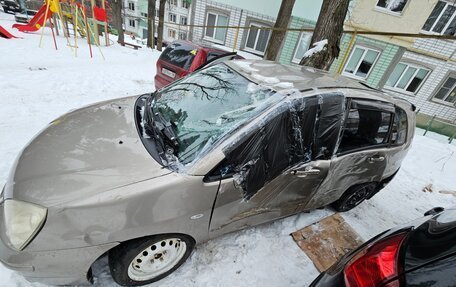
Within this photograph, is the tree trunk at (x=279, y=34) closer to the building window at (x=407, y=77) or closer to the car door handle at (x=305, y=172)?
the car door handle at (x=305, y=172)

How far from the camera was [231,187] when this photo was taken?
176 centimetres

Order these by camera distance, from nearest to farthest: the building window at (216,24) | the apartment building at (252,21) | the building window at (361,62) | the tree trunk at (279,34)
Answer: the tree trunk at (279,34), the apartment building at (252,21), the building window at (361,62), the building window at (216,24)

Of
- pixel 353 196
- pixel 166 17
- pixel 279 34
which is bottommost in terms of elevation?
pixel 166 17

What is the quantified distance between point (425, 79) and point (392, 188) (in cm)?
1106

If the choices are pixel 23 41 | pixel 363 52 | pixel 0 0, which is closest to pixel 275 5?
pixel 363 52

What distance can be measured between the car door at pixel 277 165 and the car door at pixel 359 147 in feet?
0.62

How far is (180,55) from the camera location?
16.6ft

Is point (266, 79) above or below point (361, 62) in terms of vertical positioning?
above

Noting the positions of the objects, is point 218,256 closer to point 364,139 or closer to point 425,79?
point 364,139

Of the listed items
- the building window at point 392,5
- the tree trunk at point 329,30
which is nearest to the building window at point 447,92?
the building window at point 392,5

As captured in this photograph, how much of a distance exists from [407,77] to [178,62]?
12.6m

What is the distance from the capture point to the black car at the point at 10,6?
15356mm

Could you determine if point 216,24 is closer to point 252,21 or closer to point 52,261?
point 252,21

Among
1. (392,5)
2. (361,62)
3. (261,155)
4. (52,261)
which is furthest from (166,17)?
(52,261)
